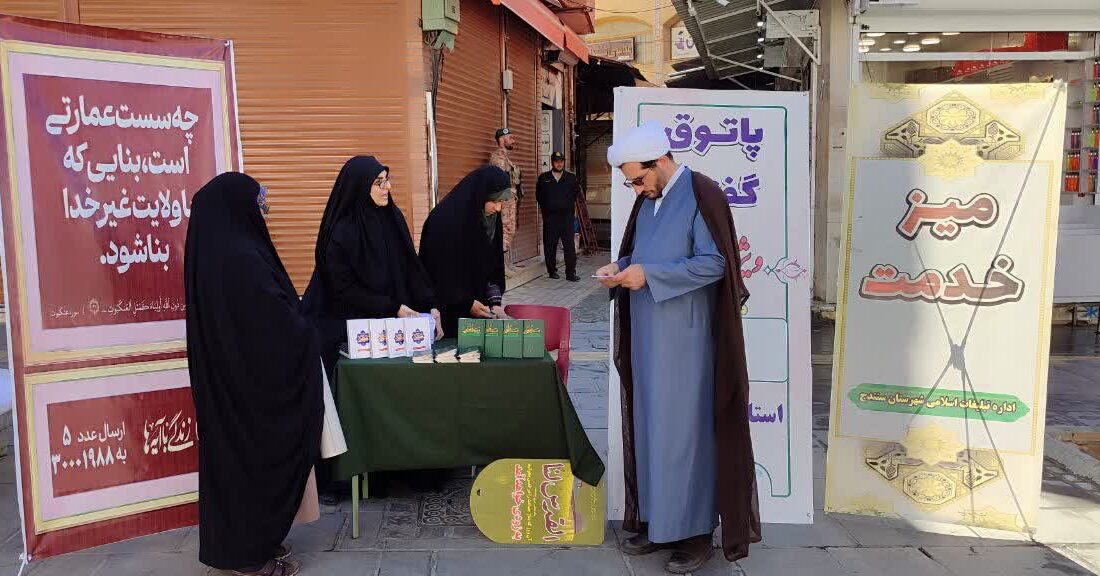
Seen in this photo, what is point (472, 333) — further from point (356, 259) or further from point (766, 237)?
point (766, 237)

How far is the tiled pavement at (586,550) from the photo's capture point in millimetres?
3010

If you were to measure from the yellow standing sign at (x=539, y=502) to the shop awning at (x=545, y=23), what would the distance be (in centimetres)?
554

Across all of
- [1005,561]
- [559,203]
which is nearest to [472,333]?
[1005,561]

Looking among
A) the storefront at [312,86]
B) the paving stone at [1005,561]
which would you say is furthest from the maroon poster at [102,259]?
the storefront at [312,86]

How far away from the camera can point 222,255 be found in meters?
2.75

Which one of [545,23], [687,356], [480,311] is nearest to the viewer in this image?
[687,356]

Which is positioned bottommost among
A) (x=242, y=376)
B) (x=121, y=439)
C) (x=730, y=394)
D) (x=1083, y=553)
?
(x=1083, y=553)

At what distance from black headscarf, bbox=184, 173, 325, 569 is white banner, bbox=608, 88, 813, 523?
120 cm

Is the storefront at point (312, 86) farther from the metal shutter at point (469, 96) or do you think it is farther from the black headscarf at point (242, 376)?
the black headscarf at point (242, 376)

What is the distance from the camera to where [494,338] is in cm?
326

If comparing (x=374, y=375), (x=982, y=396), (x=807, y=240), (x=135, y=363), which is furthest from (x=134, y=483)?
(x=982, y=396)

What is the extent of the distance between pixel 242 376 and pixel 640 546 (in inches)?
60.7

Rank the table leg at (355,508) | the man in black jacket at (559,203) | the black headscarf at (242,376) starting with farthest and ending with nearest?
the man in black jacket at (559,203)
the table leg at (355,508)
the black headscarf at (242,376)

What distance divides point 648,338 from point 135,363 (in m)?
1.93
